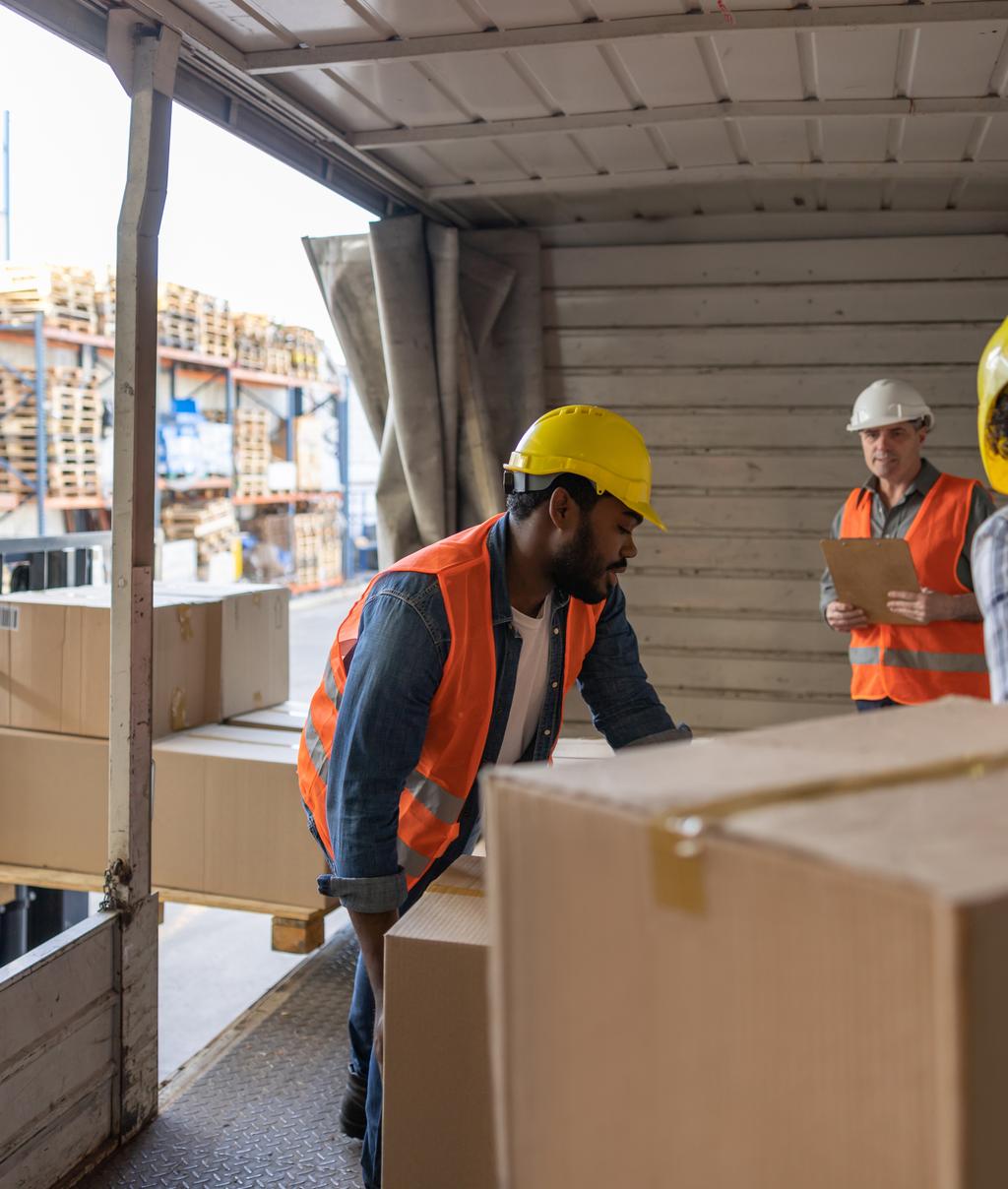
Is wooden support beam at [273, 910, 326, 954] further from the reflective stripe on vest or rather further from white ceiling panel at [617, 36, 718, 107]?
white ceiling panel at [617, 36, 718, 107]

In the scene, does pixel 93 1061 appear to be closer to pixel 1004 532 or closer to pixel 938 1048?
pixel 1004 532

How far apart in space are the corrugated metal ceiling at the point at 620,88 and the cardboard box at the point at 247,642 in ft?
6.07

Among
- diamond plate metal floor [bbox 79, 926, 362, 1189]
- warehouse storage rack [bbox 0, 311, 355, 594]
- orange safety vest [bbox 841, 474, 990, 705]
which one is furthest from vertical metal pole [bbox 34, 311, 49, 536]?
orange safety vest [bbox 841, 474, 990, 705]

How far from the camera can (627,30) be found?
335 cm

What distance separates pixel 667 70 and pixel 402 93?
92 cm

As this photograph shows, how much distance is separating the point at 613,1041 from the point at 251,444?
682 inches

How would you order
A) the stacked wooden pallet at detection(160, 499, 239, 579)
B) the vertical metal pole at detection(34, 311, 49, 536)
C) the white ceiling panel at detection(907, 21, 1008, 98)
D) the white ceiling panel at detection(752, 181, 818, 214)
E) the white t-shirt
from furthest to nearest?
the stacked wooden pallet at detection(160, 499, 239, 579) < the vertical metal pole at detection(34, 311, 49, 536) < the white ceiling panel at detection(752, 181, 818, 214) < the white ceiling panel at detection(907, 21, 1008, 98) < the white t-shirt

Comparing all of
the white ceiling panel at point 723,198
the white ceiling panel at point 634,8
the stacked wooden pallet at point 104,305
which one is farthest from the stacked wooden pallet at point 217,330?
the white ceiling panel at point 634,8

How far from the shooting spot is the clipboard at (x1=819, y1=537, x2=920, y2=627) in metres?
4.36

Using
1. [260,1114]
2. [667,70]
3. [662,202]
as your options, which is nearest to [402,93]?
[667,70]

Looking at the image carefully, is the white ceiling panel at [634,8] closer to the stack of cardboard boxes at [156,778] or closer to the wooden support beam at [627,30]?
the wooden support beam at [627,30]

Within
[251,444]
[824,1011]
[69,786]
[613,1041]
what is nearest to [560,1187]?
[613,1041]

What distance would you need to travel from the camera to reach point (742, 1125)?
3.13 ft

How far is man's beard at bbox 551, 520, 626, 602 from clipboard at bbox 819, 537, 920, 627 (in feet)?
6.31
